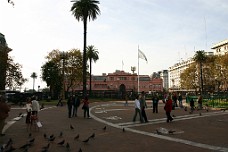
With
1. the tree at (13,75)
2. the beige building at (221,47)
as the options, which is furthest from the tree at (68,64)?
the beige building at (221,47)

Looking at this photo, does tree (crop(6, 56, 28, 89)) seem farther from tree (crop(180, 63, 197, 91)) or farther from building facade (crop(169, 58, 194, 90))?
building facade (crop(169, 58, 194, 90))

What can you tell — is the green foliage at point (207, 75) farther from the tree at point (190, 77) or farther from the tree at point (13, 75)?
the tree at point (13, 75)

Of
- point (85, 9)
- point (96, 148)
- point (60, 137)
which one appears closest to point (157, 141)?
point (96, 148)

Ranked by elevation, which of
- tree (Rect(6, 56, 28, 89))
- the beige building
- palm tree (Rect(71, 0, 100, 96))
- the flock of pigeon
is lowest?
the flock of pigeon

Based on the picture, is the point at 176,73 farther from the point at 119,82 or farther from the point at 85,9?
the point at 85,9

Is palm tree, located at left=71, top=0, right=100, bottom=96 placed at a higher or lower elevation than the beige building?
lower

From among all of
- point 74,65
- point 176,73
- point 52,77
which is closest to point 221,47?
point 74,65

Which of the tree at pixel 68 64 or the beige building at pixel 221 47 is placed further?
the beige building at pixel 221 47

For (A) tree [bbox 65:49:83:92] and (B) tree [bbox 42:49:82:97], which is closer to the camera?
(B) tree [bbox 42:49:82:97]

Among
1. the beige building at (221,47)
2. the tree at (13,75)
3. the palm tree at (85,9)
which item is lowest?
the tree at (13,75)

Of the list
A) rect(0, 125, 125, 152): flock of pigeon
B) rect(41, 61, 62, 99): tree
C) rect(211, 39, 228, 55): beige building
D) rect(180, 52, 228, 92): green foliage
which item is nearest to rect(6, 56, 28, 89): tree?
rect(41, 61, 62, 99): tree

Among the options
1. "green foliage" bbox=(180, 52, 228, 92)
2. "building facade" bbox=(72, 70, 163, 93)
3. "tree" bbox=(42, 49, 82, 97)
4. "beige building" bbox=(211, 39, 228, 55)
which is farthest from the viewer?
"building facade" bbox=(72, 70, 163, 93)

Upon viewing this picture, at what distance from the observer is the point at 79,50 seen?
6203 cm

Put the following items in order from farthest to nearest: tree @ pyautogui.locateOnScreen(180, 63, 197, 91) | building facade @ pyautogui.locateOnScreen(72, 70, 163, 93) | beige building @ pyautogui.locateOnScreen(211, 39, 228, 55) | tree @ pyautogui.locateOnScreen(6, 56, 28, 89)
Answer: building facade @ pyautogui.locateOnScreen(72, 70, 163, 93), beige building @ pyautogui.locateOnScreen(211, 39, 228, 55), tree @ pyautogui.locateOnScreen(180, 63, 197, 91), tree @ pyautogui.locateOnScreen(6, 56, 28, 89)
